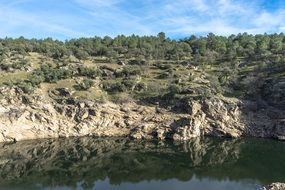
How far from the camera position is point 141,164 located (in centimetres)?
5912

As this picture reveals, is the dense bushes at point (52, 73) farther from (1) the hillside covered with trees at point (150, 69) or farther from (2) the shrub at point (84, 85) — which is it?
(2) the shrub at point (84, 85)

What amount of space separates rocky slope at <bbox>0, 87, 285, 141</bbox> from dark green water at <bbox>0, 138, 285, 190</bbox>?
3516mm

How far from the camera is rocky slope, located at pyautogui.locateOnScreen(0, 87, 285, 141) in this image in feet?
256

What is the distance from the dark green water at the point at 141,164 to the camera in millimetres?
49156


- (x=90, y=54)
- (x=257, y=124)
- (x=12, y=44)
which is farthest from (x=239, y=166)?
(x=12, y=44)

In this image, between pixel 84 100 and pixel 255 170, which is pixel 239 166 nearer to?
pixel 255 170

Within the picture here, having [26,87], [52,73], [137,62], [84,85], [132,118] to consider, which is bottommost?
[132,118]

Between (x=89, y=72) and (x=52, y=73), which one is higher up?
(x=89, y=72)

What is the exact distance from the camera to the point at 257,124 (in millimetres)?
79250

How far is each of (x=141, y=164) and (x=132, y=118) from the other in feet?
74.2

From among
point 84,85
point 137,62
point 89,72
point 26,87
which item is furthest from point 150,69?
point 26,87

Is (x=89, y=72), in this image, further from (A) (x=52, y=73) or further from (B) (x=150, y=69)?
(B) (x=150, y=69)

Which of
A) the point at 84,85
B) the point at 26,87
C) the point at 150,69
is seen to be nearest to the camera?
the point at 26,87

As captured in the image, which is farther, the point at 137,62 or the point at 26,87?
the point at 137,62
